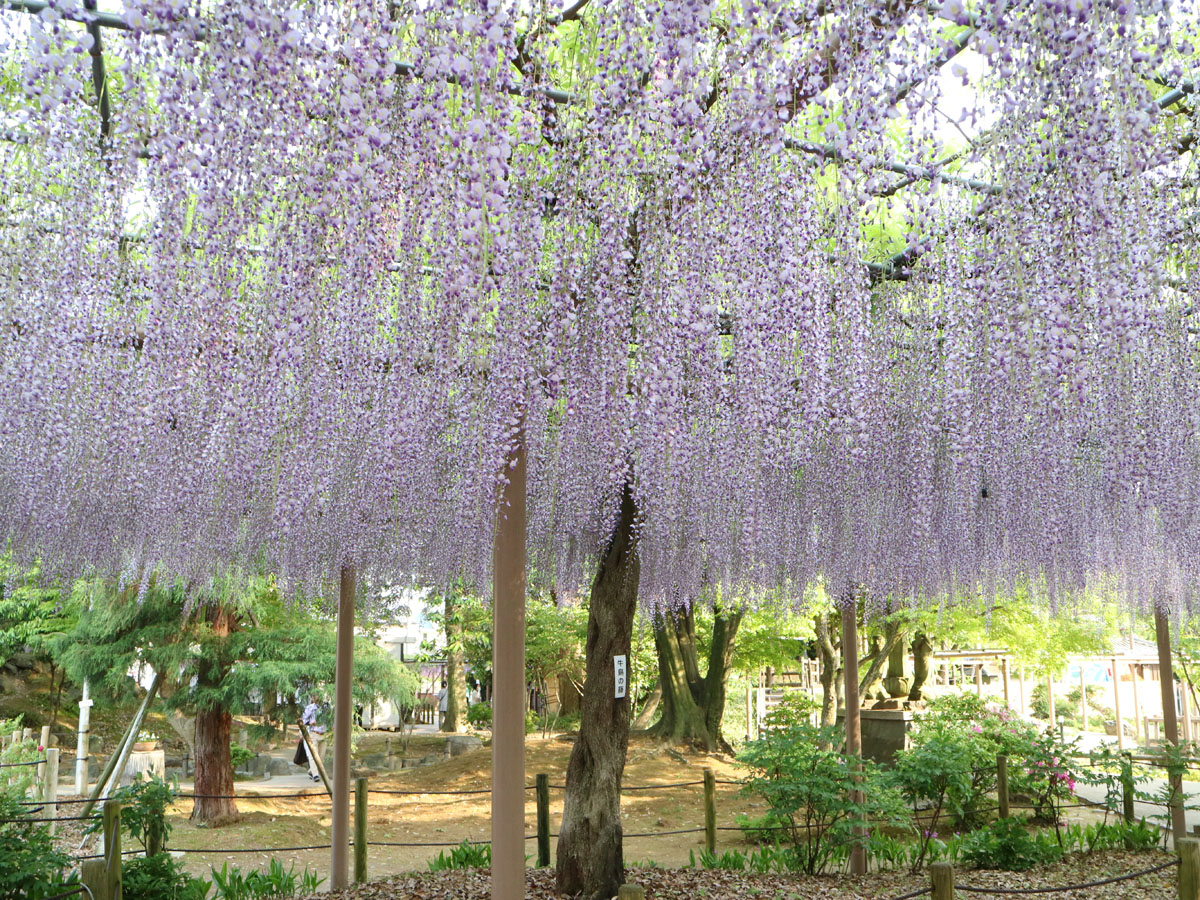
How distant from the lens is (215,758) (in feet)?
26.8

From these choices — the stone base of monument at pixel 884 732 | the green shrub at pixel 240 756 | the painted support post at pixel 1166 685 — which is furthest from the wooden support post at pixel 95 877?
the green shrub at pixel 240 756

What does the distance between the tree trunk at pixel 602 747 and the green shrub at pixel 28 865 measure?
2.24 meters

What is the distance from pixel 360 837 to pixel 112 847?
70.3 inches

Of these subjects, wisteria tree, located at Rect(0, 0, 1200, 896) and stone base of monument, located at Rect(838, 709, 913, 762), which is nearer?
wisteria tree, located at Rect(0, 0, 1200, 896)

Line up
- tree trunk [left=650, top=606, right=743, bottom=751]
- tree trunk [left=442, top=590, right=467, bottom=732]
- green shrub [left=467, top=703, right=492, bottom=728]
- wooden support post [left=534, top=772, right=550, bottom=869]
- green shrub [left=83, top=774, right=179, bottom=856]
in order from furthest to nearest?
green shrub [left=467, top=703, right=492, bottom=728], tree trunk [left=442, top=590, right=467, bottom=732], tree trunk [left=650, top=606, right=743, bottom=751], wooden support post [left=534, top=772, right=550, bottom=869], green shrub [left=83, top=774, right=179, bottom=856]

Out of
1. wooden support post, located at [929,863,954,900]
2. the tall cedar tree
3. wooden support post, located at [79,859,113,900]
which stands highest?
the tall cedar tree

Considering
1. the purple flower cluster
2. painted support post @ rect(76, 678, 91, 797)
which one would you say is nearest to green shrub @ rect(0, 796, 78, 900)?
the purple flower cluster

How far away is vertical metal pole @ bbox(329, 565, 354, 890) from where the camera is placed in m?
5.31

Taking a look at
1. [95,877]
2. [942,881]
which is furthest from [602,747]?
[95,877]

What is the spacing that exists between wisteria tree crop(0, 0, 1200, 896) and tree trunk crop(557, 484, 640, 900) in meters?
0.02

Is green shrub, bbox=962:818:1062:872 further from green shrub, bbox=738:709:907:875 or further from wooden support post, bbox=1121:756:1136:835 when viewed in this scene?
→ wooden support post, bbox=1121:756:1136:835

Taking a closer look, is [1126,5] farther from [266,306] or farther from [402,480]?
[402,480]

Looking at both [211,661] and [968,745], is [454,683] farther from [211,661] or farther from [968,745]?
[968,745]

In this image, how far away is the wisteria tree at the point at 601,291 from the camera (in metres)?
2.37
